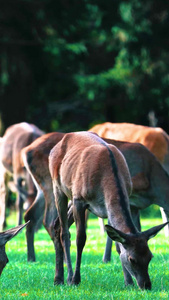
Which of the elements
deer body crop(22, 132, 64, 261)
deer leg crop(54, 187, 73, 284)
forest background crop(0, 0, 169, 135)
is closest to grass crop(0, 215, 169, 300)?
deer leg crop(54, 187, 73, 284)

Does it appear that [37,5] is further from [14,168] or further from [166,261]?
[166,261]

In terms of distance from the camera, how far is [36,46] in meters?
22.0

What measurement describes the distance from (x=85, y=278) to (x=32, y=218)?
264 cm

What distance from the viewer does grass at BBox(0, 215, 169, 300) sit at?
698 centimetres

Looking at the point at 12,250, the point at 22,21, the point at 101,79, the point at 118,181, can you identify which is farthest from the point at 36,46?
the point at 118,181

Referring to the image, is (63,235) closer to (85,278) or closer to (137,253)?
(85,278)

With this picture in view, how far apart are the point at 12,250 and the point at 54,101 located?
17.7 meters

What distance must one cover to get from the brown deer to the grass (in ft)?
1.63

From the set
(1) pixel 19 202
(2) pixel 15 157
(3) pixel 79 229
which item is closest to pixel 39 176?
(3) pixel 79 229

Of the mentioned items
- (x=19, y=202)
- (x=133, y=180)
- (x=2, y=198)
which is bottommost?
(x=19, y=202)

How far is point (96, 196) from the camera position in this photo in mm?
7625

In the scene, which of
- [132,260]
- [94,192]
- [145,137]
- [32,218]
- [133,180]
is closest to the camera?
[132,260]

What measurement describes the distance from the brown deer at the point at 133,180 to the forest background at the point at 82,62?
32.9 ft

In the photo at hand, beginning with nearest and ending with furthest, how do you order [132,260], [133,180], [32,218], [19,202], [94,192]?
1. [132,260]
2. [94,192]
3. [133,180]
4. [32,218]
5. [19,202]
